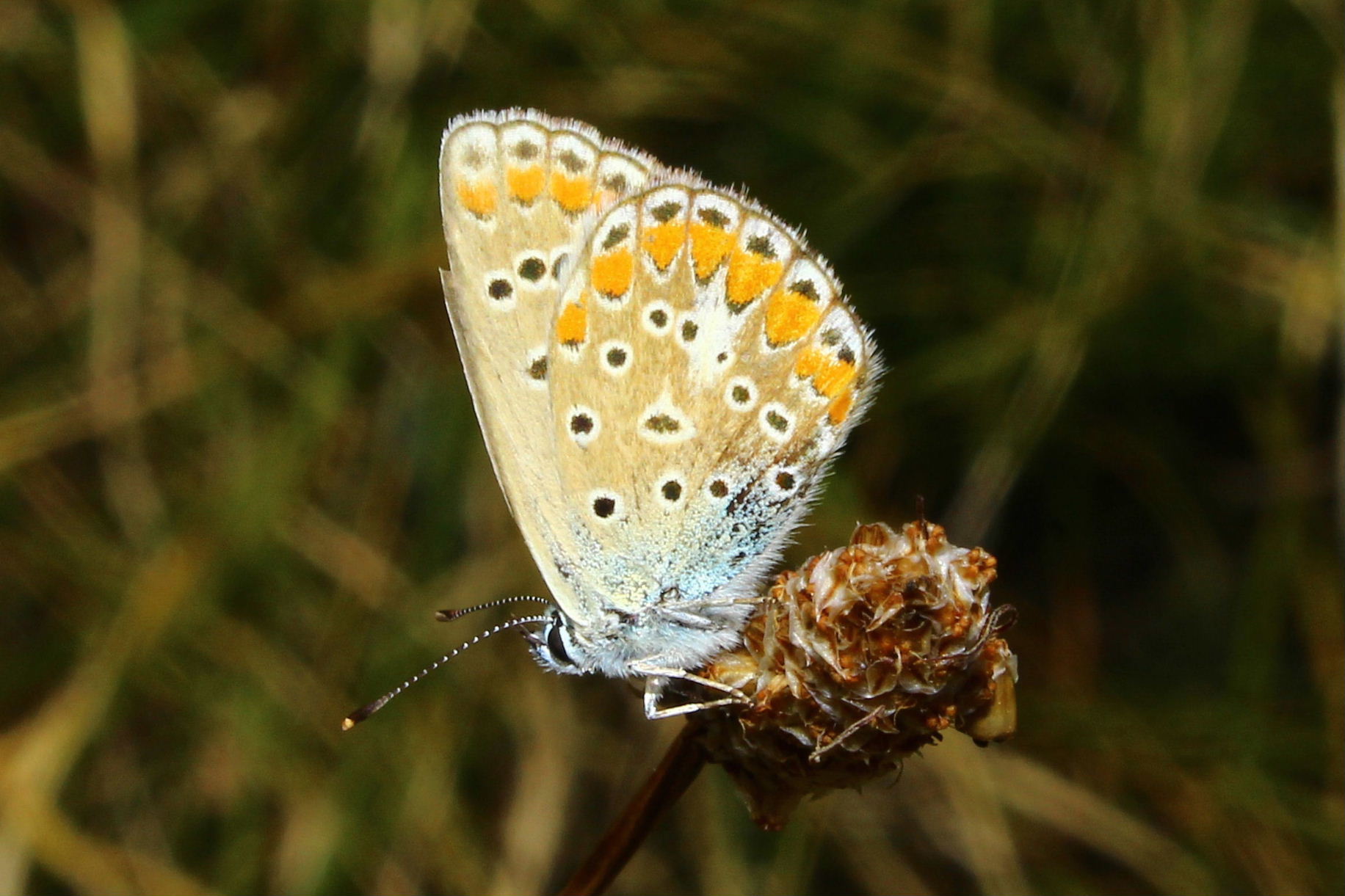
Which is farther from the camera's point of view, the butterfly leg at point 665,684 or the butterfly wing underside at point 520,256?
the butterfly wing underside at point 520,256

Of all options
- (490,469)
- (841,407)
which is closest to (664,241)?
(841,407)

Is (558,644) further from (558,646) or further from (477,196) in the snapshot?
(477,196)

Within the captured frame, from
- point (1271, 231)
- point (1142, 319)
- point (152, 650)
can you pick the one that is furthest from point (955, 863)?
point (152, 650)

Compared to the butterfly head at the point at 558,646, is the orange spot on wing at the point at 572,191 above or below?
above

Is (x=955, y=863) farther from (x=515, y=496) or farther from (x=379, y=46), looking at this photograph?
(x=379, y=46)

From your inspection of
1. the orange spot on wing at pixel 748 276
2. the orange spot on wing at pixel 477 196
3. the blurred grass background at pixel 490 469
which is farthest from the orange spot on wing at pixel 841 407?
the blurred grass background at pixel 490 469

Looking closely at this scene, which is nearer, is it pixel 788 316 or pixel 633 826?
pixel 633 826

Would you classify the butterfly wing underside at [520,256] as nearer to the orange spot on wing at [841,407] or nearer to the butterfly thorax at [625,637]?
the butterfly thorax at [625,637]
